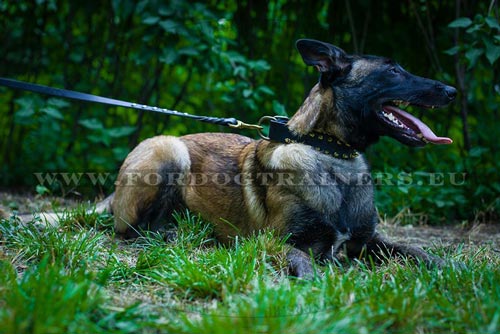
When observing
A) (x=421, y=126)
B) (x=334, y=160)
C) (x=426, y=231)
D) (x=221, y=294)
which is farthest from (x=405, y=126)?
(x=426, y=231)

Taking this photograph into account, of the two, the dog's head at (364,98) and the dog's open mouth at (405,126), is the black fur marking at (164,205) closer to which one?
the dog's head at (364,98)

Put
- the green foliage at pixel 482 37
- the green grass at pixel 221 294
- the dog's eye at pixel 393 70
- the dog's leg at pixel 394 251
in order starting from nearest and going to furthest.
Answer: the green grass at pixel 221 294, the dog's leg at pixel 394 251, the dog's eye at pixel 393 70, the green foliage at pixel 482 37

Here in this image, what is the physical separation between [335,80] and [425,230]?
2070 mm

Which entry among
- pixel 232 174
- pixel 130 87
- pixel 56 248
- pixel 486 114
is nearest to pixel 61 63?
pixel 130 87

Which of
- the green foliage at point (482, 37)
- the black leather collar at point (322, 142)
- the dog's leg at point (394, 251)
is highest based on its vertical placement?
the green foliage at point (482, 37)

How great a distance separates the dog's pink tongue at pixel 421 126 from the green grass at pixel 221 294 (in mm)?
718

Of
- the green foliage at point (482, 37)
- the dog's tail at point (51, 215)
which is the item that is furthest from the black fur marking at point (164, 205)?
the green foliage at point (482, 37)

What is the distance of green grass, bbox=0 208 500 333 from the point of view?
1.97m

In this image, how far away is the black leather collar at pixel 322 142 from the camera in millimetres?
3326

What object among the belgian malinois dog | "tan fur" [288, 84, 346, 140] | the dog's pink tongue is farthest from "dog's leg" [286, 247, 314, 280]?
the dog's pink tongue

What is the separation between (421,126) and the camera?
3301mm

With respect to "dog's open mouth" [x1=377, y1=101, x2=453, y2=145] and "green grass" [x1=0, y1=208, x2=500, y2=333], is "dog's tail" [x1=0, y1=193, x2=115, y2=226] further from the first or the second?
"dog's open mouth" [x1=377, y1=101, x2=453, y2=145]

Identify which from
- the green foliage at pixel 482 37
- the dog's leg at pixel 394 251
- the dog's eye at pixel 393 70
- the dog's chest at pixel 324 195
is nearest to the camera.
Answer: the dog's leg at pixel 394 251

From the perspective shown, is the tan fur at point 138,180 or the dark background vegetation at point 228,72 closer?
the tan fur at point 138,180
